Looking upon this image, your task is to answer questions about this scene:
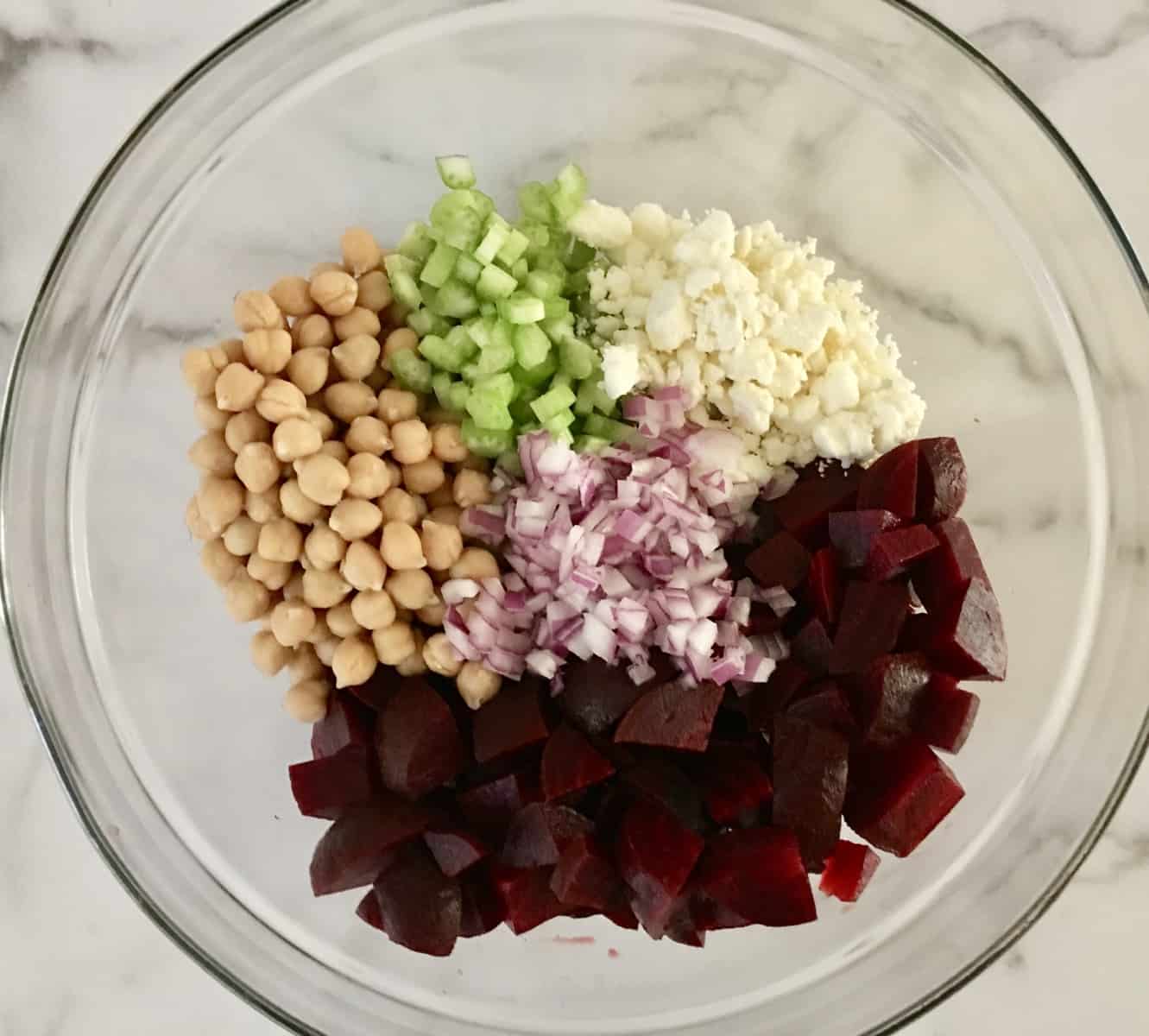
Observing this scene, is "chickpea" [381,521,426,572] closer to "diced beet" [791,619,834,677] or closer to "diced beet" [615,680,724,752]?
"diced beet" [615,680,724,752]

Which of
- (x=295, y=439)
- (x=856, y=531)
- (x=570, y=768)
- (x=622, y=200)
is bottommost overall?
(x=570, y=768)

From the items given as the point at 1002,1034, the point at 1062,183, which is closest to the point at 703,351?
the point at 1062,183

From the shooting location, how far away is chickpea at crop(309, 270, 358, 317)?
107 centimetres

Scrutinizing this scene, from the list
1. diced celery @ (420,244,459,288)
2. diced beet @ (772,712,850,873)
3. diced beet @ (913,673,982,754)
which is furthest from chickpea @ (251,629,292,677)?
diced beet @ (913,673,982,754)

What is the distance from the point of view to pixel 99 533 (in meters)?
1.23

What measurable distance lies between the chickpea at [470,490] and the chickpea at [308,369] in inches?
7.0

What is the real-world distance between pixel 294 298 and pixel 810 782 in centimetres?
72

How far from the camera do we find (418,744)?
1006 mm

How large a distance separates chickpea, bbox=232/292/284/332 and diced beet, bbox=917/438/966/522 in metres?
0.67

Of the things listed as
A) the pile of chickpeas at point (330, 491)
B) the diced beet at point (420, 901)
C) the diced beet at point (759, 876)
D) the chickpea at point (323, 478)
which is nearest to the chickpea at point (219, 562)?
the pile of chickpeas at point (330, 491)

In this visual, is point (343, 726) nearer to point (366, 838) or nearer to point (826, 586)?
point (366, 838)

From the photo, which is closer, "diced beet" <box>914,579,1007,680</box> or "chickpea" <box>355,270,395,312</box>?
"diced beet" <box>914,579,1007,680</box>

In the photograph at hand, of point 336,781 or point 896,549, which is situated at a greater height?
point 896,549

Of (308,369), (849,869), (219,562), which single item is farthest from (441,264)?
(849,869)
